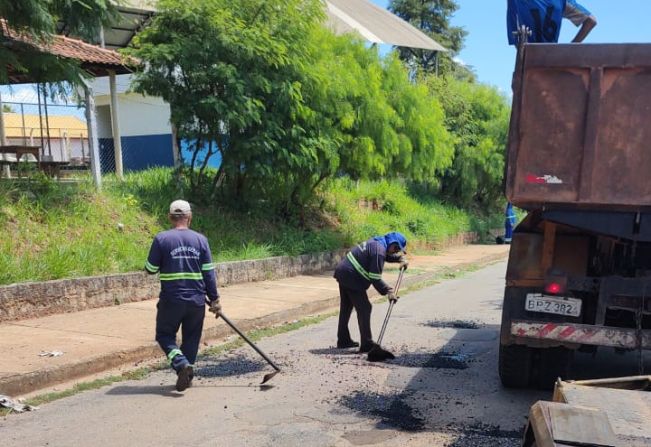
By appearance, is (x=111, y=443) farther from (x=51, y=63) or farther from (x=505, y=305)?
(x=51, y=63)

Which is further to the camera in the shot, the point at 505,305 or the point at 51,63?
the point at 51,63

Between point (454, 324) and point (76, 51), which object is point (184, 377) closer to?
point (454, 324)

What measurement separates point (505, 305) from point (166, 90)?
347 inches

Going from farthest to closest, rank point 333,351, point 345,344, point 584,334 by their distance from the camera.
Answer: point 345,344 → point 333,351 → point 584,334

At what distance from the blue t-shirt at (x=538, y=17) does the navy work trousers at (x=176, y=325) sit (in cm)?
381

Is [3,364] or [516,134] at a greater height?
[516,134]

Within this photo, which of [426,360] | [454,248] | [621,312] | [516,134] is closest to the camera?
[516,134]

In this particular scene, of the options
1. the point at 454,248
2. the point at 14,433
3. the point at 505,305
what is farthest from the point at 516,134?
the point at 454,248

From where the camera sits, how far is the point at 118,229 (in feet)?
36.6

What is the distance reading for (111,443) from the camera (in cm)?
463

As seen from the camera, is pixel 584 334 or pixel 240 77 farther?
pixel 240 77

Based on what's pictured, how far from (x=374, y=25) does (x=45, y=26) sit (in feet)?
91.2

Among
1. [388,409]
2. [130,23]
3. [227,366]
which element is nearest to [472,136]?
[130,23]

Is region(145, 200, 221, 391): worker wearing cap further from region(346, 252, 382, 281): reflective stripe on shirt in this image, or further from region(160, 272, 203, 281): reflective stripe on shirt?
region(346, 252, 382, 281): reflective stripe on shirt
